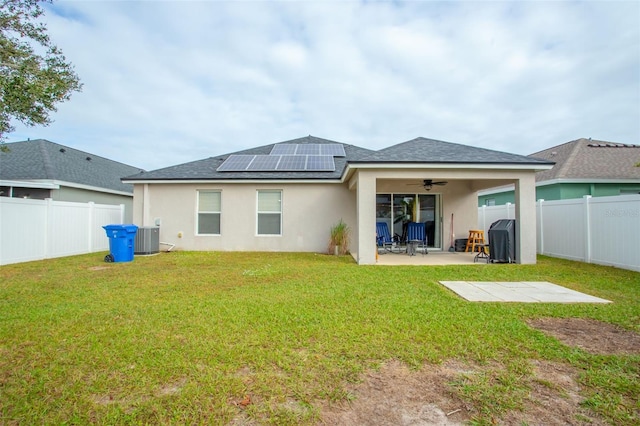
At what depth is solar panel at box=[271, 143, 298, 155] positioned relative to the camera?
1458 centimetres

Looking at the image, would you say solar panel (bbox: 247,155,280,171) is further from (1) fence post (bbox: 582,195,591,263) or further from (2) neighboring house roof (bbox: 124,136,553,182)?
(1) fence post (bbox: 582,195,591,263)

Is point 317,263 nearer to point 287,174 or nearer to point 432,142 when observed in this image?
point 287,174

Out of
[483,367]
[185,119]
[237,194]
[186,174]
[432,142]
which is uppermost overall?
[185,119]

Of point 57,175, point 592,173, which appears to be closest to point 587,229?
point 592,173

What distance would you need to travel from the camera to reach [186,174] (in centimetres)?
1198

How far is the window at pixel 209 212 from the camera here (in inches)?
474

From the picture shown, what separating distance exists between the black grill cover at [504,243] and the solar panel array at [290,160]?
5.92m

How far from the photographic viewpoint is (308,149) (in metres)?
14.8

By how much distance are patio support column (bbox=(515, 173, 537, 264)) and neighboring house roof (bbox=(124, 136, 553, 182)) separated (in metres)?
0.63

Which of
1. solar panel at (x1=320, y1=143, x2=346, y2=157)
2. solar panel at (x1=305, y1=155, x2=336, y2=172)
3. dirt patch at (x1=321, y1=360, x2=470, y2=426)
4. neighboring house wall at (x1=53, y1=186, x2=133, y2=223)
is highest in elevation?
solar panel at (x1=320, y1=143, x2=346, y2=157)

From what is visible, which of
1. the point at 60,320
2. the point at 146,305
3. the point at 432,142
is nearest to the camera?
the point at 60,320

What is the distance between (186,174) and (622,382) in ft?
40.4

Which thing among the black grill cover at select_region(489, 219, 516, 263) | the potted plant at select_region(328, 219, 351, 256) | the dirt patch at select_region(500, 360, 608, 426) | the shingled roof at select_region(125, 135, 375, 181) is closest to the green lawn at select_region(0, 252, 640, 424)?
the dirt patch at select_region(500, 360, 608, 426)

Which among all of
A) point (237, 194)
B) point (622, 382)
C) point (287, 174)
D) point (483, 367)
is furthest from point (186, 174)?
point (622, 382)
